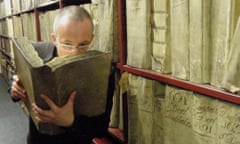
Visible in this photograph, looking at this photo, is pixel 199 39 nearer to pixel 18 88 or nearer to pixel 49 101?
pixel 49 101

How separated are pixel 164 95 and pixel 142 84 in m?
0.10

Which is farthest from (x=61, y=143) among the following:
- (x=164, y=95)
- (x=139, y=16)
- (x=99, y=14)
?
(x=99, y=14)

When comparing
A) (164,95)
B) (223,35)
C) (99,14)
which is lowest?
(164,95)

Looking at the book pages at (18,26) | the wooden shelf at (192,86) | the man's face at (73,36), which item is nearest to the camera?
the wooden shelf at (192,86)

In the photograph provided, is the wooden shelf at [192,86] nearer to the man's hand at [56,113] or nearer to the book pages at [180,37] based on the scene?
the book pages at [180,37]

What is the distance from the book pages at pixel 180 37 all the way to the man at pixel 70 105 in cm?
27

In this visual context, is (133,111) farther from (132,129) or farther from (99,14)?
(99,14)

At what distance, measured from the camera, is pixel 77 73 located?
0.87 metres

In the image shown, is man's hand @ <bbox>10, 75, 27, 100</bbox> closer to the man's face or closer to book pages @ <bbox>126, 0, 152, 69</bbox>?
the man's face

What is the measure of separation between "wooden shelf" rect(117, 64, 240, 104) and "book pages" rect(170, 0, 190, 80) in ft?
0.08

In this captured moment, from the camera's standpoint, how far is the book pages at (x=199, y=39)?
2.77 feet

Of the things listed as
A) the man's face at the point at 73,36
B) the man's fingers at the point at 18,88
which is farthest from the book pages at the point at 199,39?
the man's fingers at the point at 18,88

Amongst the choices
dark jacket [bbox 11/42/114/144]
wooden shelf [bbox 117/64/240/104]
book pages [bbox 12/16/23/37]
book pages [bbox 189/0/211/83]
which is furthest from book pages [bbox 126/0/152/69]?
book pages [bbox 12/16/23/37]

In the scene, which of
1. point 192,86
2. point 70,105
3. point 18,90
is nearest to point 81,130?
point 70,105
